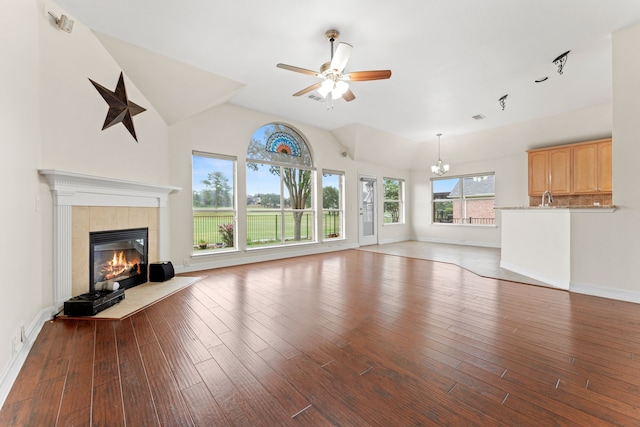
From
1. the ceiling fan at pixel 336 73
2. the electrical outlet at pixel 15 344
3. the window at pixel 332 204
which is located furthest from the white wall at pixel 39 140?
the window at pixel 332 204

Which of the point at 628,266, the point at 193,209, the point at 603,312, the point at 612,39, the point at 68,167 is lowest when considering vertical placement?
the point at 603,312

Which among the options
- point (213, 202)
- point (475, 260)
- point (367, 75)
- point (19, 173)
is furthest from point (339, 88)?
point (475, 260)

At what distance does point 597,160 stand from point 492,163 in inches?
88.4

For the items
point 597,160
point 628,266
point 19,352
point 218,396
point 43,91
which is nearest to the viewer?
point 218,396

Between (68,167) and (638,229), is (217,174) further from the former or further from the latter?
(638,229)

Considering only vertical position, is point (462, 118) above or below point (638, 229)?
above

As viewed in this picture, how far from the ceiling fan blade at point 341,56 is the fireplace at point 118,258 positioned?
11.4 feet

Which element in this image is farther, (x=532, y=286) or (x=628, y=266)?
(x=532, y=286)

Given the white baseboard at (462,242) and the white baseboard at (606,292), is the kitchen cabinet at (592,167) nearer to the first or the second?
the white baseboard at (462,242)

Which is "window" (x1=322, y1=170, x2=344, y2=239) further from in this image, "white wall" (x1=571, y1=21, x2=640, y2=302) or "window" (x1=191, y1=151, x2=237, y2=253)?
"white wall" (x1=571, y1=21, x2=640, y2=302)

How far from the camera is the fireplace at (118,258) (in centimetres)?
317

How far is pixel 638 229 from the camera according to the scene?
3051 millimetres

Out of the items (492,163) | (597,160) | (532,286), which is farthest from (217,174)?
(597,160)

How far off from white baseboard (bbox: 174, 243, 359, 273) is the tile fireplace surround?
1.31 m
